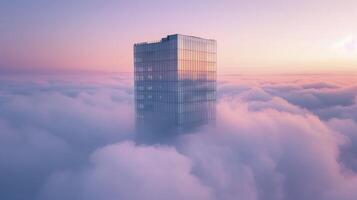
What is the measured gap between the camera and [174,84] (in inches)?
3167

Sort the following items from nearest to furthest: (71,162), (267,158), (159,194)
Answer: (159,194) → (267,158) → (71,162)

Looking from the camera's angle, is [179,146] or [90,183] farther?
[179,146]

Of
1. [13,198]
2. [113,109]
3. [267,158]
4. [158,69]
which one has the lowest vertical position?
[13,198]

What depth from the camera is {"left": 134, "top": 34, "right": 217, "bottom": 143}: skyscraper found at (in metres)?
80.4

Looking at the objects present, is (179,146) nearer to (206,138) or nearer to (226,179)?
(206,138)

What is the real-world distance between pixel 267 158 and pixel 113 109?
116 metres

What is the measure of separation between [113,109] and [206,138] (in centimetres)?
11190

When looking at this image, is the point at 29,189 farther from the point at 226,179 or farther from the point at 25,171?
the point at 226,179

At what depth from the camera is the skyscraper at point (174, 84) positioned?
80438 millimetres

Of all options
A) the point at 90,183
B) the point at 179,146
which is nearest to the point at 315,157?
the point at 179,146

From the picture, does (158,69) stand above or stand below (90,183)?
above

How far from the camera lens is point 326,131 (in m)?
175

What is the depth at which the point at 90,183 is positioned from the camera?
80375 mm

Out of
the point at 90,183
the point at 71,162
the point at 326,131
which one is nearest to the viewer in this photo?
the point at 90,183
